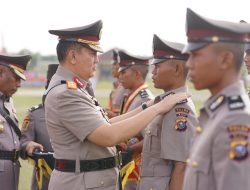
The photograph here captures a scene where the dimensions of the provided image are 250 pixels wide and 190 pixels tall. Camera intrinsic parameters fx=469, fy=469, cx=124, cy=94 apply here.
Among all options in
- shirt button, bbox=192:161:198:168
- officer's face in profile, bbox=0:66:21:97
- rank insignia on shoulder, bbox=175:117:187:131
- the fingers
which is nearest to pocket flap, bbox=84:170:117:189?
rank insignia on shoulder, bbox=175:117:187:131

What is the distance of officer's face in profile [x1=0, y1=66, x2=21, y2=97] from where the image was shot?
16.5 feet

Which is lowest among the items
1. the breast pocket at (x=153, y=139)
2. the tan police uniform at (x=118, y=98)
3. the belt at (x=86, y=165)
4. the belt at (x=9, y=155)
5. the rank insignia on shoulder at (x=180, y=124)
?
the tan police uniform at (x=118, y=98)

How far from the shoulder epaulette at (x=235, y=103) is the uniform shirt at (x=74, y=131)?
4.25 ft

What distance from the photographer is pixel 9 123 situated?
16.3 ft

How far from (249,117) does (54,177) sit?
6.52 feet

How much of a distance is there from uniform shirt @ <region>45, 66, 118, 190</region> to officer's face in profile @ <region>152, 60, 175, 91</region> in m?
0.67

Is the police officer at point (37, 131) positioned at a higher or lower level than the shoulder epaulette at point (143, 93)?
lower

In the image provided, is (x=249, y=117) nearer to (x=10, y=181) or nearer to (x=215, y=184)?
(x=215, y=184)

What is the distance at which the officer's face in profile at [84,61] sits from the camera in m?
3.82

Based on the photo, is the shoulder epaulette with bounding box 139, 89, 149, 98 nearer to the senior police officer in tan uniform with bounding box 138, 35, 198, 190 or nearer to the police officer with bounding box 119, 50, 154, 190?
the police officer with bounding box 119, 50, 154, 190

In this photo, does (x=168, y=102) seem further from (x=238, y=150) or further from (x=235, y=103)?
(x=238, y=150)

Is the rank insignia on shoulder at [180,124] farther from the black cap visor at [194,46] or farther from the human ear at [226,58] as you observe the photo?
the human ear at [226,58]

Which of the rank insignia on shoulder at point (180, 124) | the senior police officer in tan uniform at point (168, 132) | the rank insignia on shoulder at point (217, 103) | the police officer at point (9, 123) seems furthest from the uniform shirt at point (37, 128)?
the rank insignia on shoulder at point (217, 103)

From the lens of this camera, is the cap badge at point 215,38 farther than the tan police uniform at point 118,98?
No
